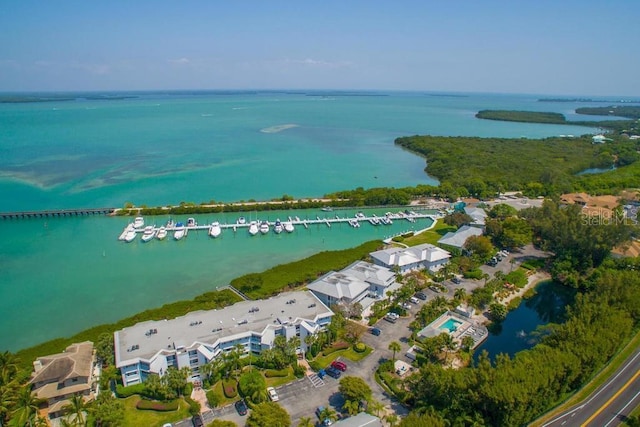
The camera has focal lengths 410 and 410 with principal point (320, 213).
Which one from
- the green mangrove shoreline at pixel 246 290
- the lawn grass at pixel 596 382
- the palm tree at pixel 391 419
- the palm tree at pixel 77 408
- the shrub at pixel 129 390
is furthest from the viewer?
the green mangrove shoreline at pixel 246 290

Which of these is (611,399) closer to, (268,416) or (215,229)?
(268,416)

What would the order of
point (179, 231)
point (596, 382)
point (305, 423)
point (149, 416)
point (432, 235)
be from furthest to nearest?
1. point (179, 231)
2. point (432, 235)
3. point (596, 382)
4. point (149, 416)
5. point (305, 423)

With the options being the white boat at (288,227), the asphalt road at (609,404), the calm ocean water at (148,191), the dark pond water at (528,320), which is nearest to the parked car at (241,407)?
the calm ocean water at (148,191)

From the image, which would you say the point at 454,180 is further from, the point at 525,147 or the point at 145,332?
the point at 145,332

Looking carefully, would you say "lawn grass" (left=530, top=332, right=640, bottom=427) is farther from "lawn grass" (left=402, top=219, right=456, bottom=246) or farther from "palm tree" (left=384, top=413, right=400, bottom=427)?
"lawn grass" (left=402, top=219, right=456, bottom=246)

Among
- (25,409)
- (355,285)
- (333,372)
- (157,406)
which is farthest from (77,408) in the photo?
(355,285)

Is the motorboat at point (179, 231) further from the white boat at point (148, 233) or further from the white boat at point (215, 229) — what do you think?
the white boat at point (215, 229)

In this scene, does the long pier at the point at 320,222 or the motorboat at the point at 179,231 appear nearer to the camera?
the motorboat at the point at 179,231
